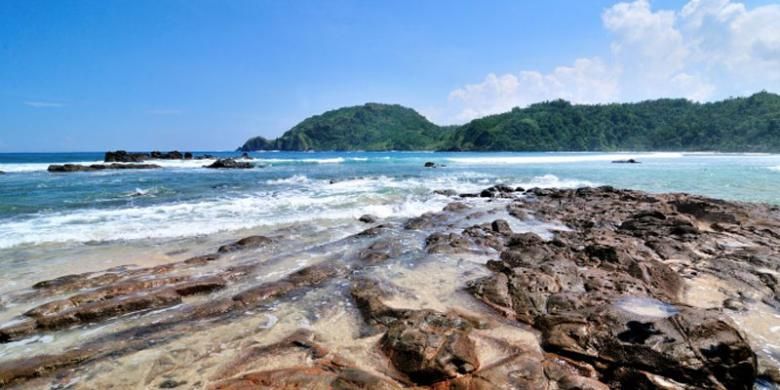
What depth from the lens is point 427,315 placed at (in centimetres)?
427

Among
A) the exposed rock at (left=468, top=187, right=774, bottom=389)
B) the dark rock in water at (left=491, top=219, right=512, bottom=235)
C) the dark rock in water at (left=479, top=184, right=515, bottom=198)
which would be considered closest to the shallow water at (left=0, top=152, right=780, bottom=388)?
the exposed rock at (left=468, top=187, right=774, bottom=389)

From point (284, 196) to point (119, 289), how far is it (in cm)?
1273

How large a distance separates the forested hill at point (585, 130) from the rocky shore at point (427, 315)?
11310cm

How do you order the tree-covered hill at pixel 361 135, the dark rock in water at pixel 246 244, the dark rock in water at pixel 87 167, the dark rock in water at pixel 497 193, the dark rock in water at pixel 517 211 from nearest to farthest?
the dark rock in water at pixel 246 244, the dark rock in water at pixel 517 211, the dark rock in water at pixel 497 193, the dark rock in water at pixel 87 167, the tree-covered hill at pixel 361 135

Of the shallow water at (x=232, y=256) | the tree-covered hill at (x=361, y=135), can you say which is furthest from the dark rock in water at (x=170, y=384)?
the tree-covered hill at (x=361, y=135)

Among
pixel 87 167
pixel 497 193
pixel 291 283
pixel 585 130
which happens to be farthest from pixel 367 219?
pixel 585 130

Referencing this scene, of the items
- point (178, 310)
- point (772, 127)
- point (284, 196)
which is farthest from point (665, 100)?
point (178, 310)

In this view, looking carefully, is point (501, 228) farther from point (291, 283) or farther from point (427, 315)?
point (427, 315)

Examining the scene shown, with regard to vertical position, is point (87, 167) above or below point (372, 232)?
above

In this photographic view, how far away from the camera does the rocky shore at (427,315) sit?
133 inches

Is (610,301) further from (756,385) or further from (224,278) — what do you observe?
(224,278)

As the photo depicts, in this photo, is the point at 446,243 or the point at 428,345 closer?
the point at 428,345

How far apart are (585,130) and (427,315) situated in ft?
493

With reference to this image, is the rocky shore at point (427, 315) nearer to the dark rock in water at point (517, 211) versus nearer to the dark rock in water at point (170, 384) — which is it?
the dark rock in water at point (170, 384)
